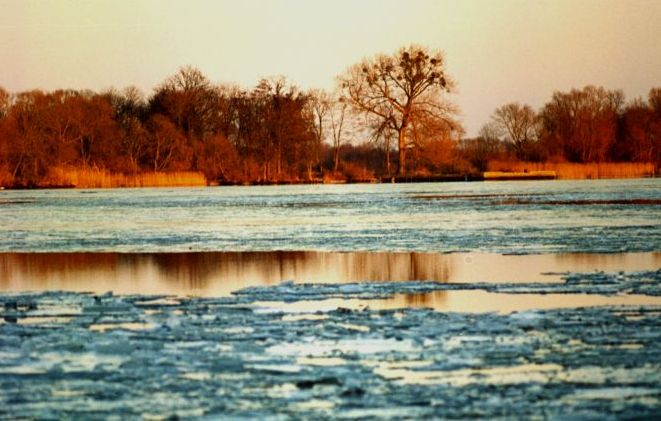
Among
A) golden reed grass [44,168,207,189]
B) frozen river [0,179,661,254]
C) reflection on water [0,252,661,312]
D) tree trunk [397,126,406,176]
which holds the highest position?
tree trunk [397,126,406,176]

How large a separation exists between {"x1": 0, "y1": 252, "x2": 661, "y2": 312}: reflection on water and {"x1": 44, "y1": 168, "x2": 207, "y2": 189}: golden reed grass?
128 feet

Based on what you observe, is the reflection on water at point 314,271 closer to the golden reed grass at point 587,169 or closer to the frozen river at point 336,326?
the frozen river at point 336,326

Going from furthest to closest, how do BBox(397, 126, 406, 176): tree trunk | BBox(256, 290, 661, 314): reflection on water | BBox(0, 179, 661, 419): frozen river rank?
BBox(397, 126, 406, 176): tree trunk < BBox(256, 290, 661, 314): reflection on water < BBox(0, 179, 661, 419): frozen river

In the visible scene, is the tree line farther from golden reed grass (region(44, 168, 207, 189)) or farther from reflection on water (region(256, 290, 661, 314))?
reflection on water (region(256, 290, 661, 314))

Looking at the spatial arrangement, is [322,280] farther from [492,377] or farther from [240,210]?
[240,210]

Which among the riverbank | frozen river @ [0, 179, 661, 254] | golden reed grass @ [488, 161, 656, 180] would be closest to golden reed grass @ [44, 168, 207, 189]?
the riverbank

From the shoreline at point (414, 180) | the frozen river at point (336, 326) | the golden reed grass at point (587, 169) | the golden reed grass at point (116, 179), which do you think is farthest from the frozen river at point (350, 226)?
the golden reed grass at point (587, 169)

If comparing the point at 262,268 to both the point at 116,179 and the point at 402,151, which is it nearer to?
the point at 116,179

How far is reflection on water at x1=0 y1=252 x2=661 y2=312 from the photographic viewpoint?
31.4 feet

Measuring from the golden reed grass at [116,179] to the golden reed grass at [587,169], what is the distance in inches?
708

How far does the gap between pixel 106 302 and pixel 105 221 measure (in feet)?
43.4

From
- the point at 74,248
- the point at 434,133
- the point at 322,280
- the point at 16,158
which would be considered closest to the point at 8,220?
the point at 74,248

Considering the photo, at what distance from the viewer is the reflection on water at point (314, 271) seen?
958 cm

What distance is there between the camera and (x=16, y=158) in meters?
56.6
